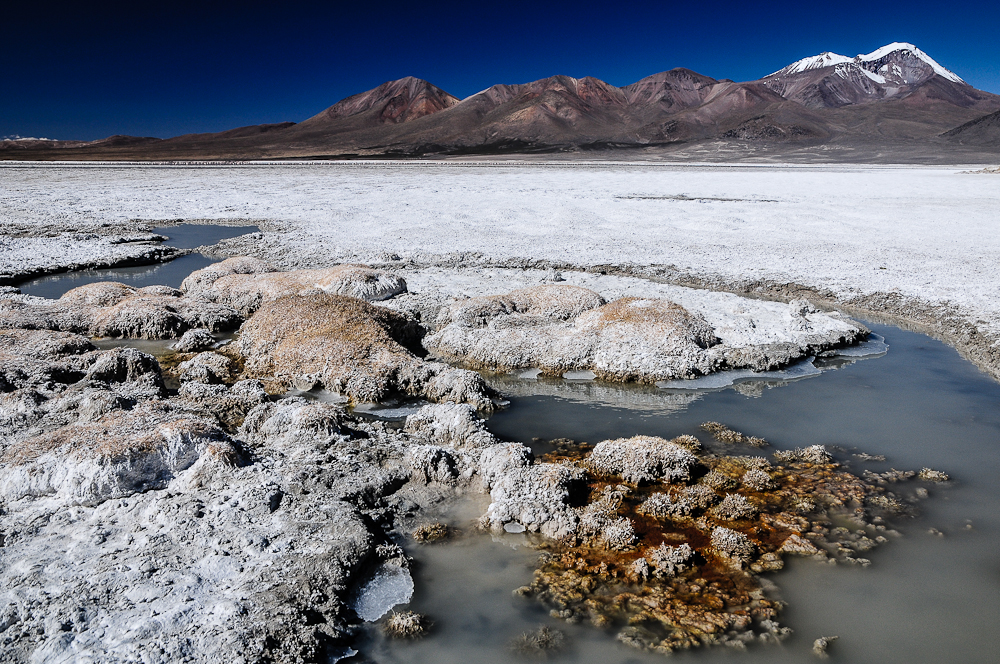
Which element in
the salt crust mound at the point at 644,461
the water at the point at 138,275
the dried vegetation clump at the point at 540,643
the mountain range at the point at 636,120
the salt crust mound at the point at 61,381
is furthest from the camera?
the mountain range at the point at 636,120

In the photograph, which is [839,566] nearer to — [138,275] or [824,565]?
[824,565]

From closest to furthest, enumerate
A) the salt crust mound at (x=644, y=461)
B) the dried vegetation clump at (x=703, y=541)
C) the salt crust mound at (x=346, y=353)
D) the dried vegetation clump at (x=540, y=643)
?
1. the dried vegetation clump at (x=540, y=643)
2. the dried vegetation clump at (x=703, y=541)
3. the salt crust mound at (x=644, y=461)
4. the salt crust mound at (x=346, y=353)

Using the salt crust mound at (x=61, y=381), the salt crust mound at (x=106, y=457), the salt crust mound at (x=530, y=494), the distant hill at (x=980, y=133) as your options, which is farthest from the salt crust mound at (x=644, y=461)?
the distant hill at (x=980, y=133)

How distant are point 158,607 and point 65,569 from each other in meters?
0.59

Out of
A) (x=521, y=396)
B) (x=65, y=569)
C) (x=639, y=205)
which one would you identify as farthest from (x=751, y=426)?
(x=639, y=205)

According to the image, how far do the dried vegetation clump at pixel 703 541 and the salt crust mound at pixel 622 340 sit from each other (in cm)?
163

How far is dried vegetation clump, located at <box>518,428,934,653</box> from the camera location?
9.49 ft

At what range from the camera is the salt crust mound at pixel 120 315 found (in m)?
6.88

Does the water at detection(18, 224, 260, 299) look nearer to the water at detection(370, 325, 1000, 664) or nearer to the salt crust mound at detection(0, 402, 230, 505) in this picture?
the salt crust mound at detection(0, 402, 230, 505)

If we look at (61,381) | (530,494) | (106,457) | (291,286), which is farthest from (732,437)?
(291,286)

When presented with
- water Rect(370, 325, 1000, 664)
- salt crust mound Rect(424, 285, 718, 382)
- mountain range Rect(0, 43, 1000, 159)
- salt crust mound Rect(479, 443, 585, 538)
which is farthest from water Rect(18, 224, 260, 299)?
mountain range Rect(0, 43, 1000, 159)

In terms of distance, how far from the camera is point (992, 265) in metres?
9.18

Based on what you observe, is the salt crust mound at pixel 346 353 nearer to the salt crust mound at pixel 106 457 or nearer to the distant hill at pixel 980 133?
the salt crust mound at pixel 106 457

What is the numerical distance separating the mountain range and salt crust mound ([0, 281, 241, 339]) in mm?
86063
